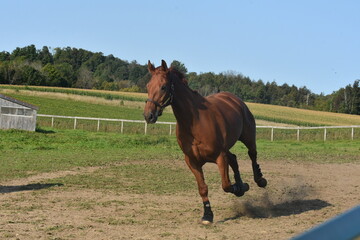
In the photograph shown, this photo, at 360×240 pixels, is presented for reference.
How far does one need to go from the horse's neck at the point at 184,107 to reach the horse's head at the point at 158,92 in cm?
20

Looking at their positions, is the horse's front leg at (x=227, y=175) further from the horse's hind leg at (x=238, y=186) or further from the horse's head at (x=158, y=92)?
the horse's head at (x=158, y=92)

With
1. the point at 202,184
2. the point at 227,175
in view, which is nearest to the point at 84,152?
the point at 202,184

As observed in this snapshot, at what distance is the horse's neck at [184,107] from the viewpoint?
7480mm

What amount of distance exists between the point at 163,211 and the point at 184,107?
235 cm

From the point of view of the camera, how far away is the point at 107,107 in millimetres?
67125

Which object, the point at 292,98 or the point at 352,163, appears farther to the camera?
the point at 292,98

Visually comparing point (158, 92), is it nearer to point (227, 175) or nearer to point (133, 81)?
point (227, 175)

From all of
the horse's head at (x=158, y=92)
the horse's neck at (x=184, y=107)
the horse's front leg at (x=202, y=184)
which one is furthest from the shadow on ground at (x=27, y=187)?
the horse's head at (x=158, y=92)

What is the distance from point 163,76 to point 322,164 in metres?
12.5

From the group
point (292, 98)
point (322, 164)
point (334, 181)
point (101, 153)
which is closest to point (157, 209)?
point (334, 181)

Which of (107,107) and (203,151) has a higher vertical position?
(203,151)

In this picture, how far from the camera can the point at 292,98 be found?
10925 cm

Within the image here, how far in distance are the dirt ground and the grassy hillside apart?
44724 millimetres

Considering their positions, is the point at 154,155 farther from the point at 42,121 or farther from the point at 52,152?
the point at 42,121
